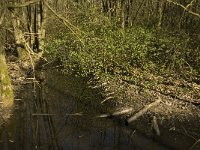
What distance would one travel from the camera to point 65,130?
570 inches

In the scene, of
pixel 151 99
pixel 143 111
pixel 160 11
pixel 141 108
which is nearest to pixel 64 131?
pixel 143 111

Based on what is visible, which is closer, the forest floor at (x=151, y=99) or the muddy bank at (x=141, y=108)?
the muddy bank at (x=141, y=108)

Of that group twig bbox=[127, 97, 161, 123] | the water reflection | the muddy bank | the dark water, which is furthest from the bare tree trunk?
the water reflection

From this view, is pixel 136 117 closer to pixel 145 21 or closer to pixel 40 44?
pixel 145 21

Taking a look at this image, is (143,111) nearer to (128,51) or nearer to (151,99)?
(151,99)

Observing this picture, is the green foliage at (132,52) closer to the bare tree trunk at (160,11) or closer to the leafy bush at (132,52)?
the leafy bush at (132,52)

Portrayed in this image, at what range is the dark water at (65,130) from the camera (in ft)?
42.9

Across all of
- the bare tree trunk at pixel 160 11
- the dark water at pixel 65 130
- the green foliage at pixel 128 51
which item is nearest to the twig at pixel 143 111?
the dark water at pixel 65 130

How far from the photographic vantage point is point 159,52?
2150cm

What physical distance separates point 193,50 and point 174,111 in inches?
226

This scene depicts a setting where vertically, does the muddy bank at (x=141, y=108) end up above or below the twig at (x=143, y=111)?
below

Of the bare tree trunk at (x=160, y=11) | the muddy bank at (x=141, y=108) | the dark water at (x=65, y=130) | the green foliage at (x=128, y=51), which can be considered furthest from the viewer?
the bare tree trunk at (x=160, y=11)

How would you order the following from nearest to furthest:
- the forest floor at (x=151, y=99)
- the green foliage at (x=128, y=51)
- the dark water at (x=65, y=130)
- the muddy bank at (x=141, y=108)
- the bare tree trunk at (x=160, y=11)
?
the dark water at (x=65, y=130) < the muddy bank at (x=141, y=108) < the forest floor at (x=151, y=99) < the green foliage at (x=128, y=51) < the bare tree trunk at (x=160, y=11)

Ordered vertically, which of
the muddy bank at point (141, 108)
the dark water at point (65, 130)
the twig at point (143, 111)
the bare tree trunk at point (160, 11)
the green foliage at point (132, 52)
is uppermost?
the bare tree trunk at point (160, 11)
